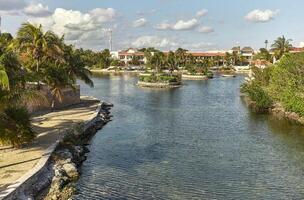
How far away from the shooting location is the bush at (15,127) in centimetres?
2753

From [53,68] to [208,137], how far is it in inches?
764

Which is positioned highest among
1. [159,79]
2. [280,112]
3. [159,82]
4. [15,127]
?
[15,127]

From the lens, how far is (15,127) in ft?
92.1

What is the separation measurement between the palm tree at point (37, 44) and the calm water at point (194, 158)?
34.4ft

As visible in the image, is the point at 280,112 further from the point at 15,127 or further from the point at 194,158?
the point at 15,127

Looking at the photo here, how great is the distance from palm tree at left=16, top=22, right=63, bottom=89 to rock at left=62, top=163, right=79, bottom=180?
20.0 m

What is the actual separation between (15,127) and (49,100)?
65.8 feet

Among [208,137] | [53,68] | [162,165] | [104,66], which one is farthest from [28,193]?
→ [104,66]

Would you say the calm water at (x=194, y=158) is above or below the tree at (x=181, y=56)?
below

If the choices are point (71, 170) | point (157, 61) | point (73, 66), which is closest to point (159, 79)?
point (73, 66)

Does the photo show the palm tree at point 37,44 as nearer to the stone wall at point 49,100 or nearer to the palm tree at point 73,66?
the stone wall at point 49,100

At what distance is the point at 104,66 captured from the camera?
18975 cm

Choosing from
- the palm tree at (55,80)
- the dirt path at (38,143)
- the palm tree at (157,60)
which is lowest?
the dirt path at (38,143)

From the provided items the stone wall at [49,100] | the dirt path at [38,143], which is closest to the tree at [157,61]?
the stone wall at [49,100]
